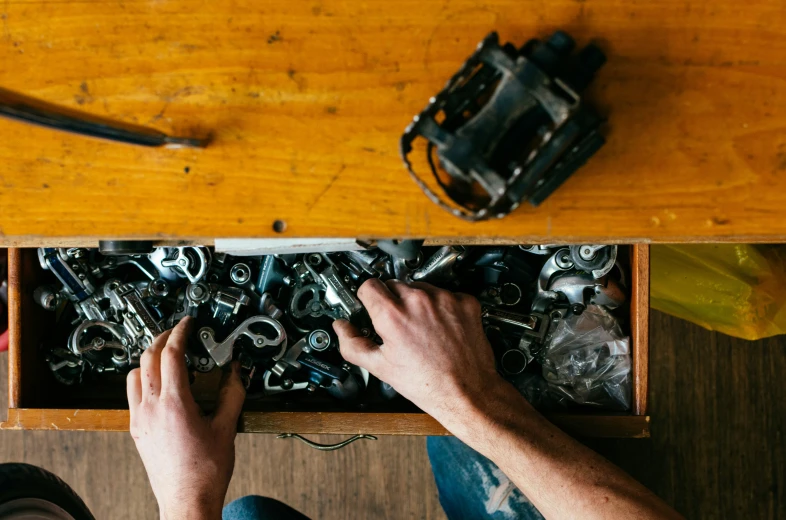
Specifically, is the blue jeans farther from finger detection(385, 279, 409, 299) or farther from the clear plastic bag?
finger detection(385, 279, 409, 299)

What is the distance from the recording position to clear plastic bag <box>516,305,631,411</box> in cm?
89

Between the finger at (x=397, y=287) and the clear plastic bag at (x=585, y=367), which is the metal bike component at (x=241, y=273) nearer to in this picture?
the finger at (x=397, y=287)

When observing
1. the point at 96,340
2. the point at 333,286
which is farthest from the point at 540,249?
the point at 96,340

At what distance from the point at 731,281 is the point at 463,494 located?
0.60 m

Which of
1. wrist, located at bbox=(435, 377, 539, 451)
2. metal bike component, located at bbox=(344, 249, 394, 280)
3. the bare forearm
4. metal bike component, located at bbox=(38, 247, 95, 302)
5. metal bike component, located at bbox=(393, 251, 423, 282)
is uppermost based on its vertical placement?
metal bike component, located at bbox=(38, 247, 95, 302)

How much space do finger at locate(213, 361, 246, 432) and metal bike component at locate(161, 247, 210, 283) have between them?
141mm

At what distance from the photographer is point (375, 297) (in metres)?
0.81

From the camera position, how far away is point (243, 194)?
1.91 ft

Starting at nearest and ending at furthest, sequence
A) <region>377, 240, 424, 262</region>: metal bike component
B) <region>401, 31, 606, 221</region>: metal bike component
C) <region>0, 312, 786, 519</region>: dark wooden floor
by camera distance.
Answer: <region>401, 31, 606, 221</region>: metal bike component → <region>377, 240, 424, 262</region>: metal bike component → <region>0, 312, 786, 519</region>: dark wooden floor

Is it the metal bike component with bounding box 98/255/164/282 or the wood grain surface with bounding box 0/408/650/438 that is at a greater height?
the metal bike component with bounding box 98/255/164/282

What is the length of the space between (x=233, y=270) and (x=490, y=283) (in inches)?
14.9

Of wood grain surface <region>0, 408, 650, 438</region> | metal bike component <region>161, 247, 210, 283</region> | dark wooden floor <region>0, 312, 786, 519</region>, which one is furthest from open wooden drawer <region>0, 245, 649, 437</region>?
dark wooden floor <region>0, 312, 786, 519</region>

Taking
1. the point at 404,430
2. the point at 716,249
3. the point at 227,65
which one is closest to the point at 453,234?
the point at 227,65

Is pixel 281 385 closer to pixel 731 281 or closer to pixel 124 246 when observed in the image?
pixel 124 246
